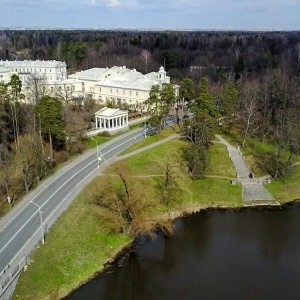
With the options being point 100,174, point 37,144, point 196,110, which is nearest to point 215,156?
point 196,110

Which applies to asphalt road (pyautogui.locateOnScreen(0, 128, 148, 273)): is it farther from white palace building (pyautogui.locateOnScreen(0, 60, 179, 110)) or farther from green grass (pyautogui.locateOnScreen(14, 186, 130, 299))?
white palace building (pyautogui.locateOnScreen(0, 60, 179, 110))

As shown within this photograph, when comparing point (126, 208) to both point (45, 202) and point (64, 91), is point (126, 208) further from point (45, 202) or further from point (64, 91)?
point (64, 91)

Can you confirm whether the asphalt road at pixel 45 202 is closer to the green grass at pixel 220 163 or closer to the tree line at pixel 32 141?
the tree line at pixel 32 141

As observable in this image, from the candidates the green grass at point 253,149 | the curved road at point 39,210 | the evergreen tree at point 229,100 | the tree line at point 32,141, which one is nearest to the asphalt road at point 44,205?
the curved road at point 39,210

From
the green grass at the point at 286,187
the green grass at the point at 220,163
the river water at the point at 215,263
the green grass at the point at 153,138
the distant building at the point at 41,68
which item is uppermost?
the distant building at the point at 41,68

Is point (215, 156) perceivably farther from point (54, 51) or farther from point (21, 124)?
point (54, 51)

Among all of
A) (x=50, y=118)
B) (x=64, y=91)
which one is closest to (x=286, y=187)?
(x=50, y=118)
